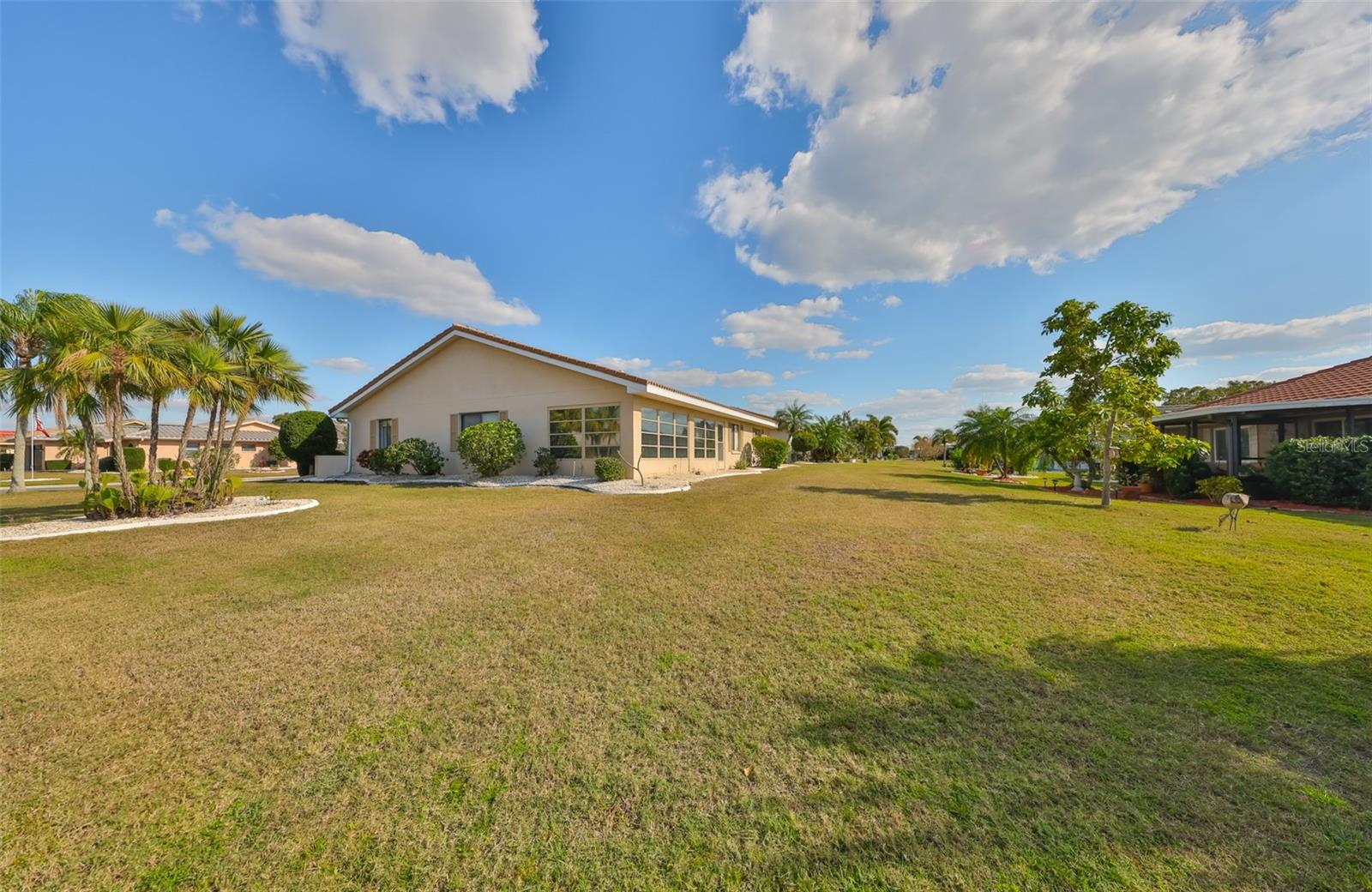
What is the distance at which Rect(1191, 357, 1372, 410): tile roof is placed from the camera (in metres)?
12.9

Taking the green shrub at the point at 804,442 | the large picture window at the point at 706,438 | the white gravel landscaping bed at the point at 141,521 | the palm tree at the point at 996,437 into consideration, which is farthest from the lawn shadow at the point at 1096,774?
the green shrub at the point at 804,442

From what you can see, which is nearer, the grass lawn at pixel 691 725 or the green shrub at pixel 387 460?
the grass lawn at pixel 691 725

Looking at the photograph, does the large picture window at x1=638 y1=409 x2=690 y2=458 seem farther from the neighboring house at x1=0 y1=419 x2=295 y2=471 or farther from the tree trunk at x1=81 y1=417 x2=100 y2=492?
the neighboring house at x1=0 y1=419 x2=295 y2=471

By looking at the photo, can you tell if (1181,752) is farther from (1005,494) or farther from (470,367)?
(470,367)

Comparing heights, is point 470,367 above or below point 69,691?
above

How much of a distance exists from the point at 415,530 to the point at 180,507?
20.8 ft

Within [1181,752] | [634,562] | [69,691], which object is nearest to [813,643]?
[1181,752]

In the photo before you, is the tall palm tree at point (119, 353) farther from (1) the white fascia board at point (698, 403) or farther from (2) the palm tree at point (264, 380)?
(1) the white fascia board at point (698, 403)

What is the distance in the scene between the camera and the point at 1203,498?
13359 mm

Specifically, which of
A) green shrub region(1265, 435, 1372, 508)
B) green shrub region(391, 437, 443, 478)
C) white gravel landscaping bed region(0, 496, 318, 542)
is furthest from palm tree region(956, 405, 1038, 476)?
white gravel landscaping bed region(0, 496, 318, 542)

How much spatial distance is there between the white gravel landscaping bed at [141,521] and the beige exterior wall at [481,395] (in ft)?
24.1

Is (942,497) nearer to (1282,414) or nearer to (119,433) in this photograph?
(1282,414)

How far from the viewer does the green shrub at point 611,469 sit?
15.4 metres

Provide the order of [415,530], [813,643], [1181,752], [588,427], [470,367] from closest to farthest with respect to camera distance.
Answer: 1. [1181,752]
2. [813,643]
3. [415,530]
4. [588,427]
5. [470,367]
